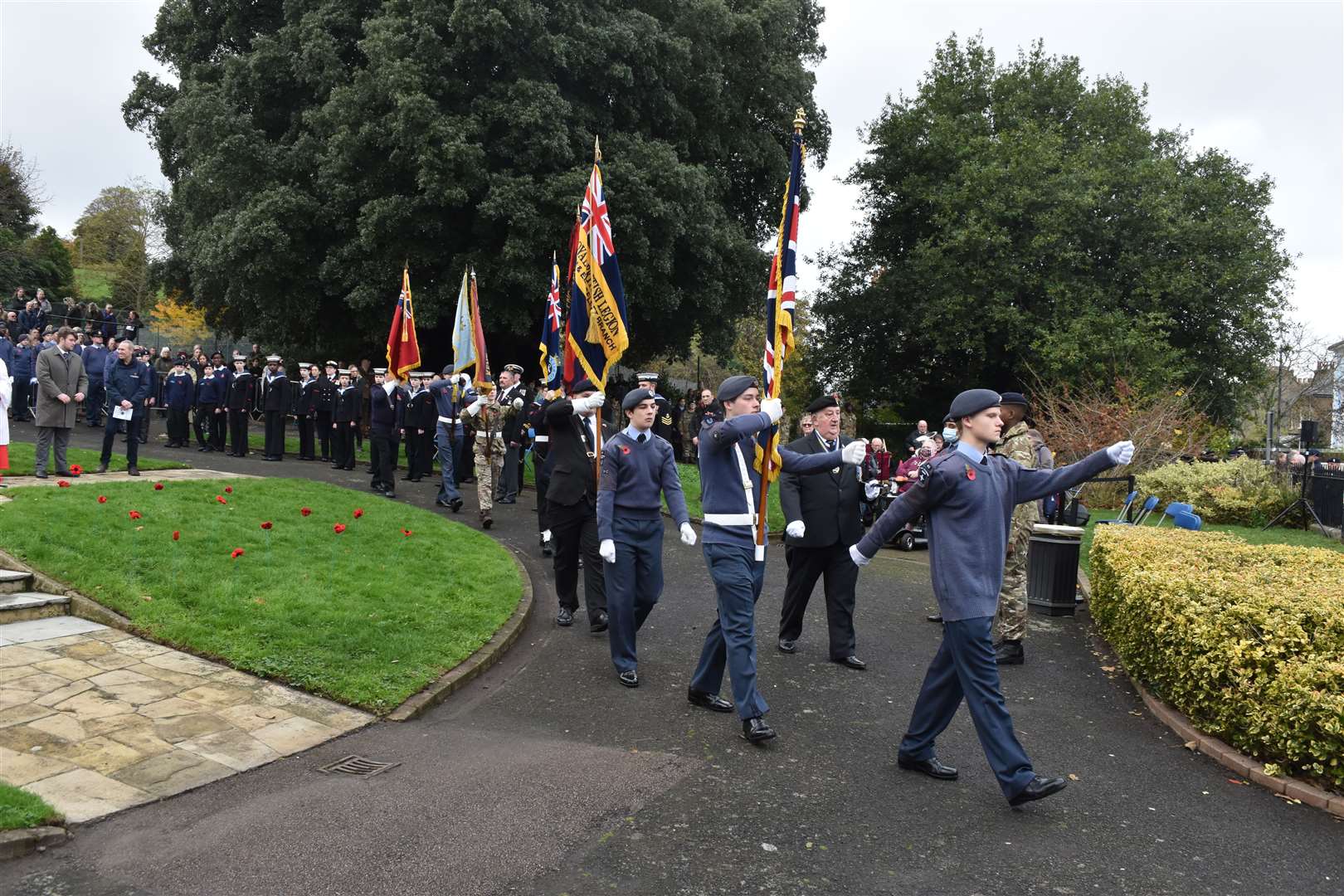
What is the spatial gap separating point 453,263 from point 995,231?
56.8ft

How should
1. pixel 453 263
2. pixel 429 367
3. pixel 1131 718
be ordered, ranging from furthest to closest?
pixel 429 367, pixel 453 263, pixel 1131 718

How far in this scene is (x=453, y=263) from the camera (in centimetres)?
2102

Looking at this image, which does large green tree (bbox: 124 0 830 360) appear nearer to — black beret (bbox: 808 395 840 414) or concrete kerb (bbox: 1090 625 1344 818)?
black beret (bbox: 808 395 840 414)

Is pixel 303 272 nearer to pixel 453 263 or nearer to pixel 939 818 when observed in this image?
pixel 453 263

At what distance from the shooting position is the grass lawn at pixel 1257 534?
49.8ft

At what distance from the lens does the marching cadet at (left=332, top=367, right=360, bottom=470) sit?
1855 cm

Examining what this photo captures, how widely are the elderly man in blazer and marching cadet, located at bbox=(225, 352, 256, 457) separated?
6072mm

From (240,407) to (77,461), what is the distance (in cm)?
454

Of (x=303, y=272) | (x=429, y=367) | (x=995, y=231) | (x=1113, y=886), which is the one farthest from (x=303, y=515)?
(x=995, y=231)

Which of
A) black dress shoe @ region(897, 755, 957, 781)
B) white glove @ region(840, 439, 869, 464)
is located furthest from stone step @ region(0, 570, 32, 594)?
black dress shoe @ region(897, 755, 957, 781)

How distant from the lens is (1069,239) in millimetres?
29812

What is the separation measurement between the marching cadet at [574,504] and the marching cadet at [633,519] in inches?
47.0

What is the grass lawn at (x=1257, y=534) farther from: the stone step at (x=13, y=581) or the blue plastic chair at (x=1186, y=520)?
the stone step at (x=13, y=581)

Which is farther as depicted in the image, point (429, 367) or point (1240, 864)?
point (429, 367)
